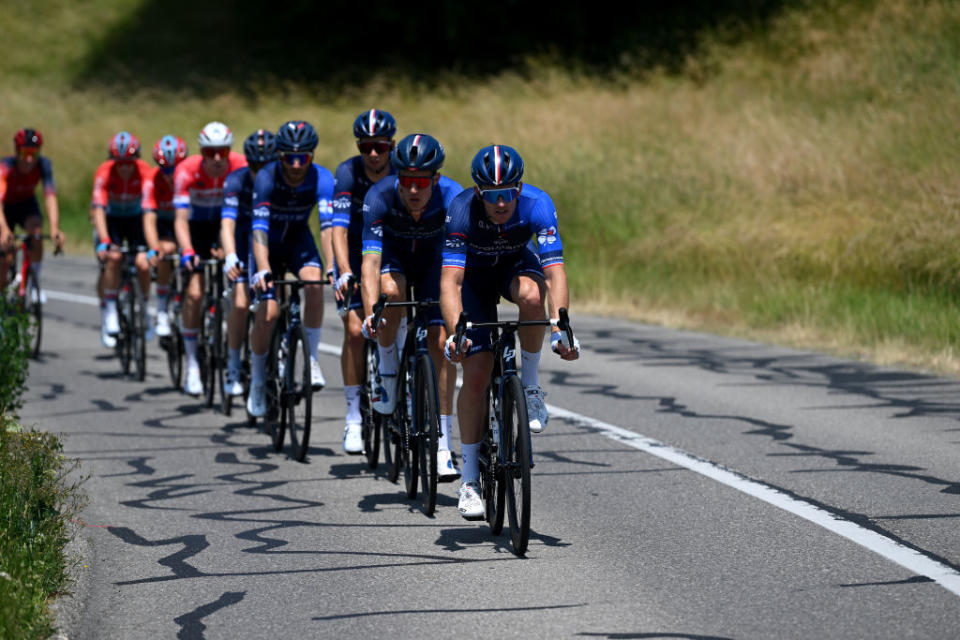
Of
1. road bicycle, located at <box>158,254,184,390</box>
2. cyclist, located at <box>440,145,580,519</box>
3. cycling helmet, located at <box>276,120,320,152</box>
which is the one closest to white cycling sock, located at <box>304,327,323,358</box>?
cycling helmet, located at <box>276,120,320,152</box>

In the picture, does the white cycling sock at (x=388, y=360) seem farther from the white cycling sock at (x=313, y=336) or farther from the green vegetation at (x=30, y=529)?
the green vegetation at (x=30, y=529)

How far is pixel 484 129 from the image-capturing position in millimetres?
28781

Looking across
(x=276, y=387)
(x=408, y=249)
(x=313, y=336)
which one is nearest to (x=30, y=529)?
(x=408, y=249)

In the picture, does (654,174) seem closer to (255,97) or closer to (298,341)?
(298,341)

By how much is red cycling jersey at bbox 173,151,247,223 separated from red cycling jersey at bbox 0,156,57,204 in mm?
3049

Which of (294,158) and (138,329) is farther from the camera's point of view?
(138,329)

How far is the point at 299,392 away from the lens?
9.50 meters

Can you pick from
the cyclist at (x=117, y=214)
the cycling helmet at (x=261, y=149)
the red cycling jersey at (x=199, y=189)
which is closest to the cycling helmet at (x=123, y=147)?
the cyclist at (x=117, y=214)

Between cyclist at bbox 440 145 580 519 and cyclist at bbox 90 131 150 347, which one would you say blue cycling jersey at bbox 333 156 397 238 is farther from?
cyclist at bbox 90 131 150 347

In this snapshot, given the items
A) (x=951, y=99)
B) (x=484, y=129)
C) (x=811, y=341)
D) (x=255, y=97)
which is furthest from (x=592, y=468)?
(x=255, y=97)

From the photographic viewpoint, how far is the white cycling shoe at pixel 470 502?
709 cm

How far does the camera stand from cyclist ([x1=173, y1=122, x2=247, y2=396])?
1162 centimetres

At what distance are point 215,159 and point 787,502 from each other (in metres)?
5.99

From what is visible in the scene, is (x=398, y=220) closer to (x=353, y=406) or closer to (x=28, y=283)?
(x=353, y=406)
